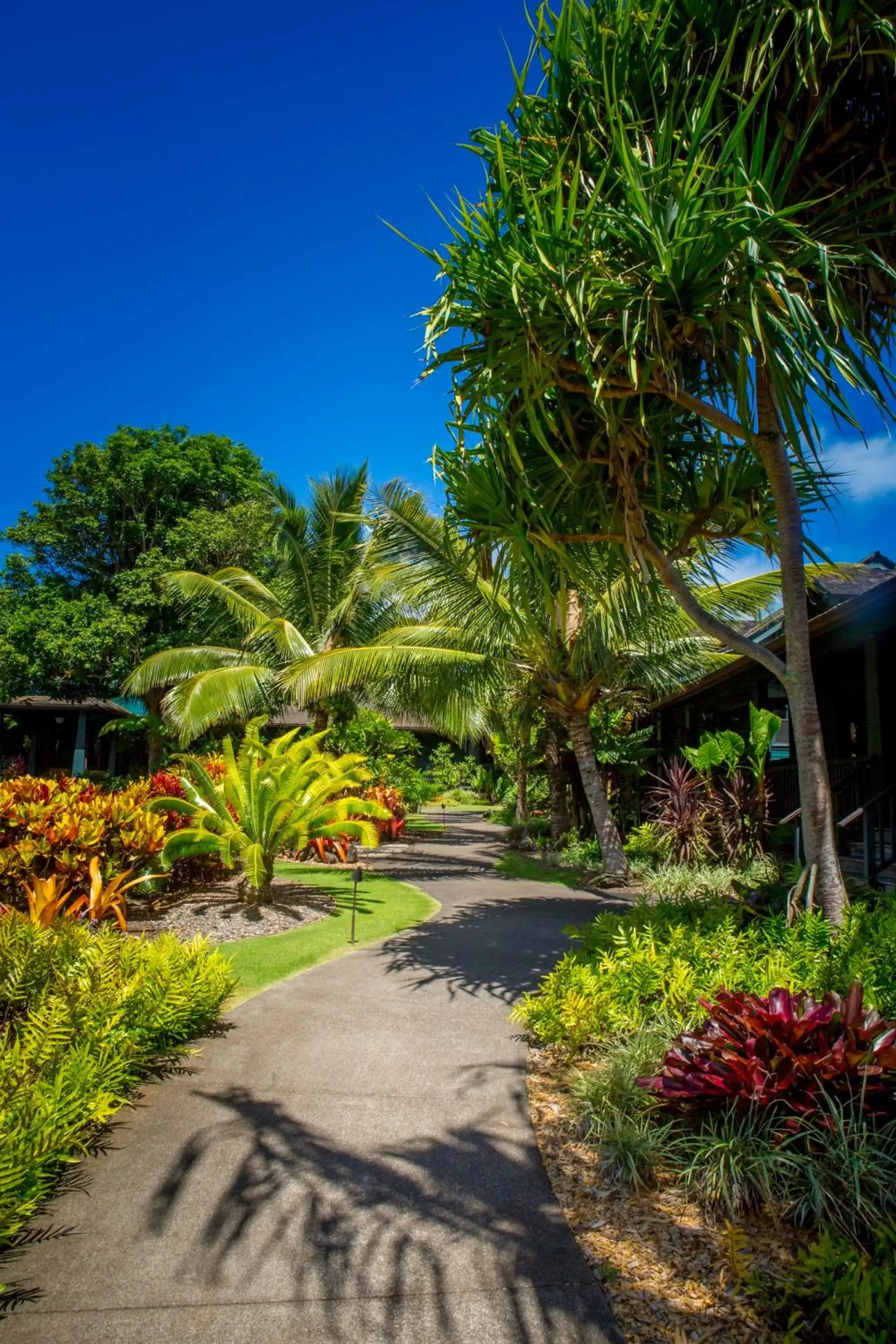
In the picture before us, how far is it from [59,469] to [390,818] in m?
18.5

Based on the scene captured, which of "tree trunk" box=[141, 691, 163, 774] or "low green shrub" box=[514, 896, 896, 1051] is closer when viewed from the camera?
"low green shrub" box=[514, 896, 896, 1051]

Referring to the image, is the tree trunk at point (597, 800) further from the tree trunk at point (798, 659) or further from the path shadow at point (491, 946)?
the tree trunk at point (798, 659)

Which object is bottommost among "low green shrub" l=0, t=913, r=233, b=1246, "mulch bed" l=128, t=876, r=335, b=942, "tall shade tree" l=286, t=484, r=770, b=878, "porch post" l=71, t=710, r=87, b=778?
"mulch bed" l=128, t=876, r=335, b=942

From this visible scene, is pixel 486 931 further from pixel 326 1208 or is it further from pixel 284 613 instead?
pixel 284 613

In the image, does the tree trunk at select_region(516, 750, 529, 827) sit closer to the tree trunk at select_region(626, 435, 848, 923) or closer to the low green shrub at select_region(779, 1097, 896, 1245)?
the tree trunk at select_region(626, 435, 848, 923)

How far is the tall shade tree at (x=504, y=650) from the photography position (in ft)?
39.6

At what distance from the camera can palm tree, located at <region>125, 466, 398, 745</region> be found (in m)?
18.0

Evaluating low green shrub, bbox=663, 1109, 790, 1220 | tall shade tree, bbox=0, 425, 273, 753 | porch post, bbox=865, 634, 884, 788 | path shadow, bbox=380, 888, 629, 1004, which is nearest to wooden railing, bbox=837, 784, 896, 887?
porch post, bbox=865, 634, 884, 788

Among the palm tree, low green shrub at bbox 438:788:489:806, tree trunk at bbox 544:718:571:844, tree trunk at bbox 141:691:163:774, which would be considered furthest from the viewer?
low green shrub at bbox 438:788:489:806

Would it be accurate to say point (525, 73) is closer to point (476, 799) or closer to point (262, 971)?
point (262, 971)

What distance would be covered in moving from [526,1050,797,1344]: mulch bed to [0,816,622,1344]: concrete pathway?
0.10 meters

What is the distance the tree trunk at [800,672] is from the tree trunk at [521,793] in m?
15.7

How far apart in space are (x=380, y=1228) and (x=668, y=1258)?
1.16 metres

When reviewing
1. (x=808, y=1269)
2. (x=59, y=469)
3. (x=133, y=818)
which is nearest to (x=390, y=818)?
(x=133, y=818)
